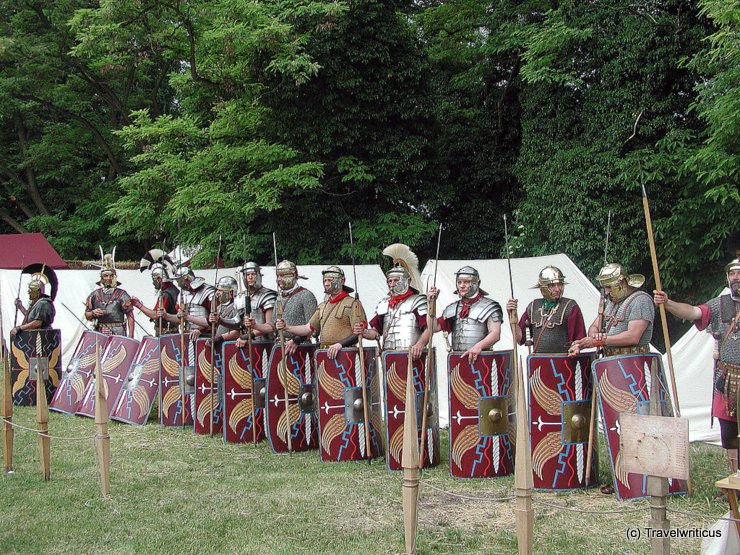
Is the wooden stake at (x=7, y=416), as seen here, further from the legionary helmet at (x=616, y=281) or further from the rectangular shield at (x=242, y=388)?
the legionary helmet at (x=616, y=281)

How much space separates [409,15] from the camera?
15.8 m

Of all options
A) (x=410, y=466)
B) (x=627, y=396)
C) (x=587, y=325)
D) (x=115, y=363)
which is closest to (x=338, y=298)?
(x=627, y=396)

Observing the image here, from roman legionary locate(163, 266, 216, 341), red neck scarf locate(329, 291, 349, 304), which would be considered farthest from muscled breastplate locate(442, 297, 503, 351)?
roman legionary locate(163, 266, 216, 341)

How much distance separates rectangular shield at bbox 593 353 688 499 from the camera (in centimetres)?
458

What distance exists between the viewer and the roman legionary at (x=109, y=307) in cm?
884

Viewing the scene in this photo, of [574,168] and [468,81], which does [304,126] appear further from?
[574,168]

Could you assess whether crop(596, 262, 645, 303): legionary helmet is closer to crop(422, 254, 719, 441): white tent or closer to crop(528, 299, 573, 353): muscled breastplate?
crop(528, 299, 573, 353): muscled breastplate

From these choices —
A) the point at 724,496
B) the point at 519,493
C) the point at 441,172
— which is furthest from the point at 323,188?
the point at 519,493

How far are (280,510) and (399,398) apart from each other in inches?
51.4

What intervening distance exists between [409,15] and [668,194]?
7639 millimetres

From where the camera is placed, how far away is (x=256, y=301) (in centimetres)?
692

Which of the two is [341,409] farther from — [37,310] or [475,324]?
[37,310]

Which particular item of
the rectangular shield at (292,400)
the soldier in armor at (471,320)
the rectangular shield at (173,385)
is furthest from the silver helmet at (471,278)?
the rectangular shield at (173,385)

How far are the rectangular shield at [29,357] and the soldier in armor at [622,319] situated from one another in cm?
641
